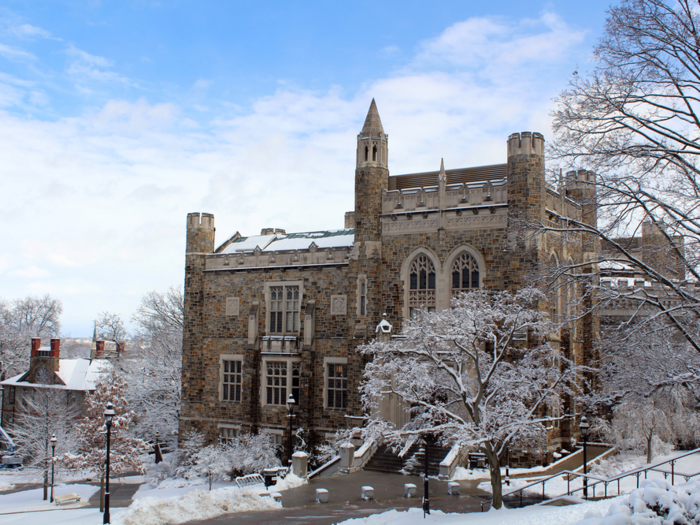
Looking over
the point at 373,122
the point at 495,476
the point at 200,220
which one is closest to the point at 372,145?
the point at 373,122

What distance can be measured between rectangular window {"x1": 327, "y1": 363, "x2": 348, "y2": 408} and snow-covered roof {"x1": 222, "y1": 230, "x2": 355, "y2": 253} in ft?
18.3

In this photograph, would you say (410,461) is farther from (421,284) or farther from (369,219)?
(369,219)

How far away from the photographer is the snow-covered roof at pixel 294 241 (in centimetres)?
2958

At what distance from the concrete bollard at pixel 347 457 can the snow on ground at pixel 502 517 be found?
691cm

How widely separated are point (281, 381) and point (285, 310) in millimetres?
3271

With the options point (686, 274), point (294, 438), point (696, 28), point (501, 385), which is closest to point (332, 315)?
point (294, 438)

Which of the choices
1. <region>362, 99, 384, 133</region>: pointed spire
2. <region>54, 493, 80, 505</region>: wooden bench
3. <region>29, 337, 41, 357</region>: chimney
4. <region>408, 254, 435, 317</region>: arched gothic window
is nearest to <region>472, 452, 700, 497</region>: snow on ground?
<region>408, 254, 435, 317</region>: arched gothic window

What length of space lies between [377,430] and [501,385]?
365cm

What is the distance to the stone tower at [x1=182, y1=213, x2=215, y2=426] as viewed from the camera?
98.9 feet

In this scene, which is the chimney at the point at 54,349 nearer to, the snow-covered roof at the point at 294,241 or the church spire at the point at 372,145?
the snow-covered roof at the point at 294,241

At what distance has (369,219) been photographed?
83.6 feet

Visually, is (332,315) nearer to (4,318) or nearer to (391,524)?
(391,524)

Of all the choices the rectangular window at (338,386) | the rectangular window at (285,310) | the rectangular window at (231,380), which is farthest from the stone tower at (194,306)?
the rectangular window at (338,386)

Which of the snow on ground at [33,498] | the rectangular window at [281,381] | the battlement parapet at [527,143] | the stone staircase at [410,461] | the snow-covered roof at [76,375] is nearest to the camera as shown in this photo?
the stone staircase at [410,461]
